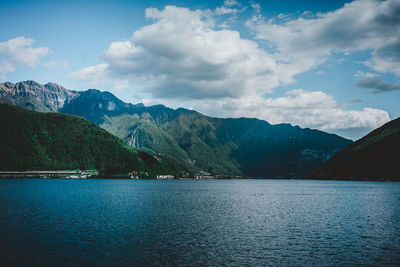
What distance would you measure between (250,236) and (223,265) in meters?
18.1

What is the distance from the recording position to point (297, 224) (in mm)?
65500

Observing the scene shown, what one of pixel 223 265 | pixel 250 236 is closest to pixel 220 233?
pixel 250 236

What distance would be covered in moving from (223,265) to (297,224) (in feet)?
117

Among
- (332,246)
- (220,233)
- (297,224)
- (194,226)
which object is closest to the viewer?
(332,246)

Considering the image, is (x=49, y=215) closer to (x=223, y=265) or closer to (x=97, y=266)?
(x=97, y=266)

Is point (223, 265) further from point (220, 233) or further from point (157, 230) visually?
point (157, 230)

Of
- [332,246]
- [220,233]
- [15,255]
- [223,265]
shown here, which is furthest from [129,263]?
[332,246]

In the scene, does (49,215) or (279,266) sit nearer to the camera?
(279,266)

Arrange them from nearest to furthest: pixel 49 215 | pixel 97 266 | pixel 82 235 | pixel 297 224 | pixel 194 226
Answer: pixel 97 266
pixel 82 235
pixel 194 226
pixel 297 224
pixel 49 215

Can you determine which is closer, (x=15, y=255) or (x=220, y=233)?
(x=15, y=255)

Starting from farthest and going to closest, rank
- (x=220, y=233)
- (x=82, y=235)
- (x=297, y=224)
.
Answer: (x=297, y=224) → (x=220, y=233) → (x=82, y=235)

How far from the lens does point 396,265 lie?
3678 cm

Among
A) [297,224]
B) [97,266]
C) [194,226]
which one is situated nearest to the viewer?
[97,266]

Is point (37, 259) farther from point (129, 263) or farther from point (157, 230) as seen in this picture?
point (157, 230)
